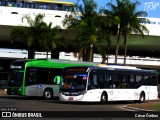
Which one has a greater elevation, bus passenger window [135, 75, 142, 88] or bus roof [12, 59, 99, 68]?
bus roof [12, 59, 99, 68]

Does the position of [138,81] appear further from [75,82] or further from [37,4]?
[37,4]

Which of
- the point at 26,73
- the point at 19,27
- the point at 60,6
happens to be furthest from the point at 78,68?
the point at 60,6

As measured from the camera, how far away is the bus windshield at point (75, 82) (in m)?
27.7

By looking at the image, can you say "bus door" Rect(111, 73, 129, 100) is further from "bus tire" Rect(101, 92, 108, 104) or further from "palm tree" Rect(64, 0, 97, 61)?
"palm tree" Rect(64, 0, 97, 61)

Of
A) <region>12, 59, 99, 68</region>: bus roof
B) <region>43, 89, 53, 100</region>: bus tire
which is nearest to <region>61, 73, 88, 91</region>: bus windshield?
<region>12, 59, 99, 68</region>: bus roof

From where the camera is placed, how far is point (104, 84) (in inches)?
1149

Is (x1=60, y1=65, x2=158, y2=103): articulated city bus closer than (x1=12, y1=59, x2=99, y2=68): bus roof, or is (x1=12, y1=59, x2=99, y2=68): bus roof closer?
(x1=60, y1=65, x2=158, y2=103): articulated city bus

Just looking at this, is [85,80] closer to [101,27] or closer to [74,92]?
[74,92]

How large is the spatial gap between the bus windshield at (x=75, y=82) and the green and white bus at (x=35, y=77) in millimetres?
4988

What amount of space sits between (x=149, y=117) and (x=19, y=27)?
42.1 m

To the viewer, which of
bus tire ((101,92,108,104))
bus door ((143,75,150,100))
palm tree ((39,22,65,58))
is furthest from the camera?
palm tree ((39,22,65,58))

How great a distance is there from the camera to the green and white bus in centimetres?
3262

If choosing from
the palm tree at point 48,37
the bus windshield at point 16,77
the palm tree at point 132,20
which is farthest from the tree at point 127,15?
the bus windshield at point 16,77

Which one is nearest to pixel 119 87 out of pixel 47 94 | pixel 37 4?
pixel 47 94
